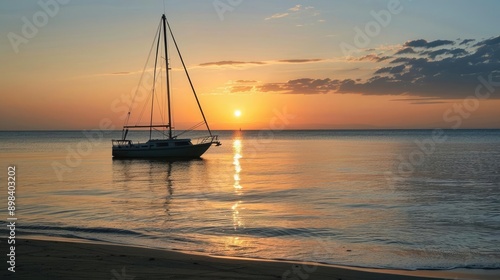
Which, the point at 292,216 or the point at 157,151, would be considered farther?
the point at 157,151

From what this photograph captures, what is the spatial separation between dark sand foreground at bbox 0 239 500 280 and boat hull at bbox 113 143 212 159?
53.0m

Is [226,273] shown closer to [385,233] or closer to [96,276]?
[96,276]

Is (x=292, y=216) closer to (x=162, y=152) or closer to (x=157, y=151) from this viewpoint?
(x=162, y=152)

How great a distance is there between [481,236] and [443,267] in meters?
5.40

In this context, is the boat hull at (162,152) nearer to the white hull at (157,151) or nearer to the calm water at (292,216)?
the white hull at (157,151)

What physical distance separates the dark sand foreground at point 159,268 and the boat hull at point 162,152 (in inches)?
2086

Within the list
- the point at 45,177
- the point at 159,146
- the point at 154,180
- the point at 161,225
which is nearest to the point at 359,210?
the point at 161,225

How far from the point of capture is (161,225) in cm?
2008

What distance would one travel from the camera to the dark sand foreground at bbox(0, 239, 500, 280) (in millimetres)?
11234

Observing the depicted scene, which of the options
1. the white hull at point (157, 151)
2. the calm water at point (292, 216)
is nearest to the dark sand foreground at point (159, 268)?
the calm water at point (292, 216)

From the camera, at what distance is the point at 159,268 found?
39.3ft

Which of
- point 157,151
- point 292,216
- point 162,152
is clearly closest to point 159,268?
point 292,216

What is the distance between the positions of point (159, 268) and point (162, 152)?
56.0 meters

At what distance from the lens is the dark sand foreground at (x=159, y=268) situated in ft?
36.9
